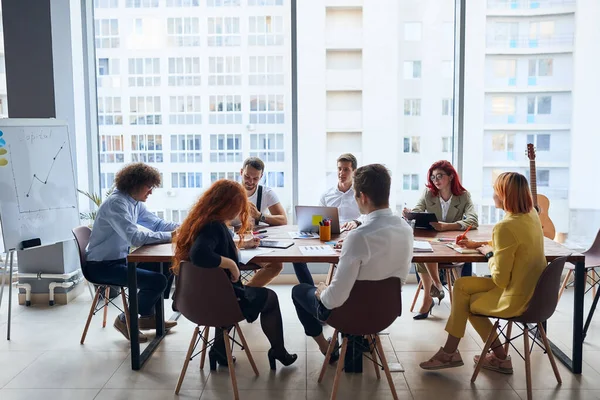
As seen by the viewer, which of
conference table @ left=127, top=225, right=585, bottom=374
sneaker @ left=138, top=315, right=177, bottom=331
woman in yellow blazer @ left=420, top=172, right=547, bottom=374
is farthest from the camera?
sneaker @ left=138, top=315, right=177, bottom=331

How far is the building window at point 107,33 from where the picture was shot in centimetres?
508

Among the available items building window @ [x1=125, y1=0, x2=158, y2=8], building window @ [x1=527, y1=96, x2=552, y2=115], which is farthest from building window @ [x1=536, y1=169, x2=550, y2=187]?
building window @ [x1=125, y1=0, x2=158, y2=8]

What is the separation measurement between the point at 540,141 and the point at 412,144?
1.18m

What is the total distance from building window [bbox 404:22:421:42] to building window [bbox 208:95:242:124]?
1.63 meters

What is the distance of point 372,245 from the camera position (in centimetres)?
249

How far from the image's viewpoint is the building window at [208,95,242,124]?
5094 millimetres

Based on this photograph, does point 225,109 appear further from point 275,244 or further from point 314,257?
point 314,257

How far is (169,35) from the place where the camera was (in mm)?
5047

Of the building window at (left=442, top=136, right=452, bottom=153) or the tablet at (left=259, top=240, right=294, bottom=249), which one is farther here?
the building window at (left=442, top=136, right=452, bottom=153)

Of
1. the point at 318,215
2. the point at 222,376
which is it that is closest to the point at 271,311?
the point at 222,376

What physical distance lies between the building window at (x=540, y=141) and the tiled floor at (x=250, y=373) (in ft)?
5.87

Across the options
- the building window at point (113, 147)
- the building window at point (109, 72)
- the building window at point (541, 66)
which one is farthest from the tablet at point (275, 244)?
the building window at point (541, 66)

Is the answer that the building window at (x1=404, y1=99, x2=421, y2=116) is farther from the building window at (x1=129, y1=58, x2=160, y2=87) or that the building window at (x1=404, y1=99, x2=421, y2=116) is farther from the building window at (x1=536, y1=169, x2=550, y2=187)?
the building window at (x1=129, y1=58, x2=160, y2=87)

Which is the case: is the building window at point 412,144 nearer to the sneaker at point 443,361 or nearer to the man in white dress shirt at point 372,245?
the sneaker at point 443,361
